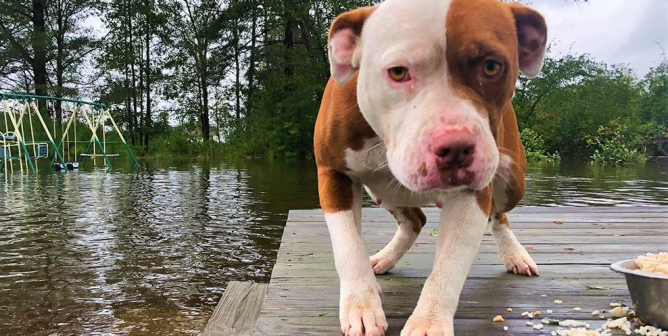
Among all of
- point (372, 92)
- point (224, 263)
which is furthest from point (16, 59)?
point (372, 92)

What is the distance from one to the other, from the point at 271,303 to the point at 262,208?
16.7ft

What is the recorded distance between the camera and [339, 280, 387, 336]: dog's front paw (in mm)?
1772

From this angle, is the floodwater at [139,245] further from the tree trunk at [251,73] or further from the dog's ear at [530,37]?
the tree trunk at [251,73]

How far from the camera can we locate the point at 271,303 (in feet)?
7.16

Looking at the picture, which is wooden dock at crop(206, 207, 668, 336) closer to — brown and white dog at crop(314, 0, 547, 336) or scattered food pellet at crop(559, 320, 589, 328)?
scattered food pellet at crop(559, 320, 589, 328)

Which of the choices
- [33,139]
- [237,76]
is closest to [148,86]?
[237,76]

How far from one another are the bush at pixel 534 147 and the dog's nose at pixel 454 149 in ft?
60.4

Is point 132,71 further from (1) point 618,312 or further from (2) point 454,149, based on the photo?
(2) point 454,149

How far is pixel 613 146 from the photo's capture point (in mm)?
17859

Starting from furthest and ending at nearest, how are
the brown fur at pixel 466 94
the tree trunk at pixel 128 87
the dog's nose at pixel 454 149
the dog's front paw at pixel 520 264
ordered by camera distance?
the tree trunk at pixel 128 87
the dog's front paw at pixel 520 264
the brown fur at pixel 466 94
the dog's nose at pixel 454 149

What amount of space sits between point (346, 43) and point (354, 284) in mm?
791

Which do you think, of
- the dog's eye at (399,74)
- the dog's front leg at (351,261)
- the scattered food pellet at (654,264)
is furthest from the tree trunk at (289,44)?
the dog's eye at (399,74)

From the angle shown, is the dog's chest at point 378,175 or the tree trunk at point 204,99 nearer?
the dog's chest at point 378,175

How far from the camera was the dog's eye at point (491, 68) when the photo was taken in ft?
5.27
